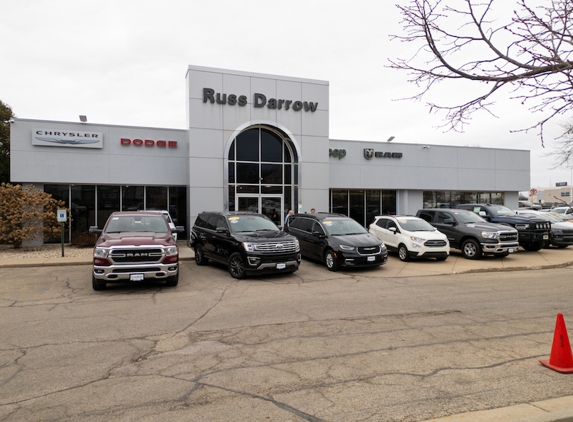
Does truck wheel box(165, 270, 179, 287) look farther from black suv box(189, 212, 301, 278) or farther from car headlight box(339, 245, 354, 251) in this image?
car headlight box(339, 245, 354, 251)

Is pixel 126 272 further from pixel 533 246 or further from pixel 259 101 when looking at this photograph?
pixel 533 246

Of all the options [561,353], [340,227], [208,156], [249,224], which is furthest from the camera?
[208,156]

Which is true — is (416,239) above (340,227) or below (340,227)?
below

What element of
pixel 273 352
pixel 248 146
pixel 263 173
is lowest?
pixel 273 352

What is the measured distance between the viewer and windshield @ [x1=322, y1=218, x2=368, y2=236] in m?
14.0

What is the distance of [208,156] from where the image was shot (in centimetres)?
1953

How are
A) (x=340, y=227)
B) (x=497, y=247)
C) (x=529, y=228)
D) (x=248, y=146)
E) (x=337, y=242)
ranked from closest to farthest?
(x=337, y=242), (x=340, y=227), (x=497, y=247), (x=529, y=228), (x=248, y=146)

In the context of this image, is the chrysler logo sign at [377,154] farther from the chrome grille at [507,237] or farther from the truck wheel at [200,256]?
the truck wheel at [200,256]

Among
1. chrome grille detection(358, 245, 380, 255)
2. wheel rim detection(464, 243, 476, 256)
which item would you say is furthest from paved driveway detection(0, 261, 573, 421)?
wheel rim detection(464, 243, 476, 256)

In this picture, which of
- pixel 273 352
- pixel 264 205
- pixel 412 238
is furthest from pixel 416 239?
pixel 273 352

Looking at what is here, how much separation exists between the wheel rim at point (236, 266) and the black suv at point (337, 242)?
10.2ft

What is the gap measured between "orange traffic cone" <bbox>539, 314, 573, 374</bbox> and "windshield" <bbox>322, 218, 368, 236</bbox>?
8996 mm

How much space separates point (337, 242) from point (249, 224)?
9.29ft

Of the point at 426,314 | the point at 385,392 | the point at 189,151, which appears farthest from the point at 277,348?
the point at 189,151
